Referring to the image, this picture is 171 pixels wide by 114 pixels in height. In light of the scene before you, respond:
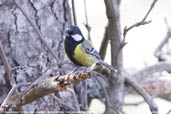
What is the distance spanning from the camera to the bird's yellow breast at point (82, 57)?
3.84 feet

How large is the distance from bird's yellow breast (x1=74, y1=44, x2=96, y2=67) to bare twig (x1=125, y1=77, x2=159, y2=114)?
1.34ft

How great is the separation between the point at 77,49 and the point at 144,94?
0.61 metres

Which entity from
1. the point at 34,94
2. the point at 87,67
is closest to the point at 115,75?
the point at 87,67

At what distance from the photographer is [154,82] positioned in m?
2.03

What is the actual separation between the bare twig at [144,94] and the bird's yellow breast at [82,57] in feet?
1.34

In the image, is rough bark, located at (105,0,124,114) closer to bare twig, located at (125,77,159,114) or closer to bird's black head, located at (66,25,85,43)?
bare twig, located at (125,77,159,114)

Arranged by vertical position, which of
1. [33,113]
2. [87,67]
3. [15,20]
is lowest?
[33,113]

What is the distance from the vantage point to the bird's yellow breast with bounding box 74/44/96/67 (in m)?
1.17

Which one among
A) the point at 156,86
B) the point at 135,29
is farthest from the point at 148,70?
the point at 135,29

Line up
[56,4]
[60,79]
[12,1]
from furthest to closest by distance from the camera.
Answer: [56,4] → [12,1] → [60,79]

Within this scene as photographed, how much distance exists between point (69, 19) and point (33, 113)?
32cm

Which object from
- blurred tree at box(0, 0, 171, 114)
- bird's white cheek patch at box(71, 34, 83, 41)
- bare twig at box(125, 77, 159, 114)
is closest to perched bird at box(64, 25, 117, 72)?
bird's white cheek patch at box(71, 34, 83, 41)

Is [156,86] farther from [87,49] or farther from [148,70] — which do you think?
[87,49]

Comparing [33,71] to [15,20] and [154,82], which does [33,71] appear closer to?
[15,20]
